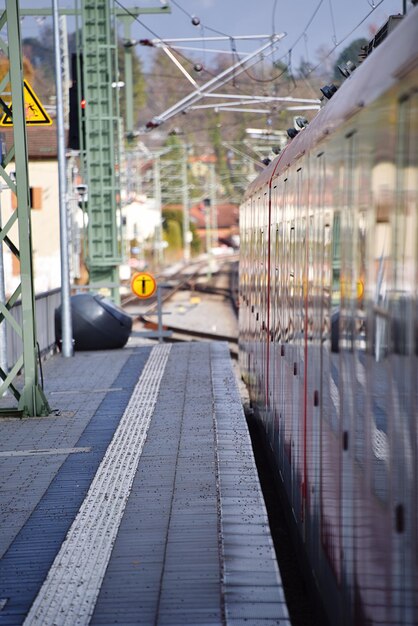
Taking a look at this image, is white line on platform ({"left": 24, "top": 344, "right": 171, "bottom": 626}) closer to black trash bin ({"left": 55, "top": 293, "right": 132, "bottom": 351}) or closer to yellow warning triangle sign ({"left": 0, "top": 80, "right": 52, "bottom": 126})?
yellow warning triangle sign ({"left": 0, "top": 80, "right": 52, "bottom": 126})

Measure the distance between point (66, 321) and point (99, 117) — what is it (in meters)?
7.22

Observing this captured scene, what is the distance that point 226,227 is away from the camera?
142250 millimetres

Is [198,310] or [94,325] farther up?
[94,325]

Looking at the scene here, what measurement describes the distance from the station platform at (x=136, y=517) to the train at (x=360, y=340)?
18.4 inches

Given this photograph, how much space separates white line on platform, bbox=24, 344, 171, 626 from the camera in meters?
5.72

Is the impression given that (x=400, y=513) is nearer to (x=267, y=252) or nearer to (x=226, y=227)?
(x=267, y=252)

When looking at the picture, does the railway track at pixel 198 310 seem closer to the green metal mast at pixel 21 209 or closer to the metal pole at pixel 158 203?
the metal pole at pixel 158 203

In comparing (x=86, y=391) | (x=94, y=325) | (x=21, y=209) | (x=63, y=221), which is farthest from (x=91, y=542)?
(x=94, y=325)

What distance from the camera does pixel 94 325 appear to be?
68.4 feet

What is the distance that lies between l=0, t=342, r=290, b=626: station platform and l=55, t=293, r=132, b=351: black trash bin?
699 centimetres

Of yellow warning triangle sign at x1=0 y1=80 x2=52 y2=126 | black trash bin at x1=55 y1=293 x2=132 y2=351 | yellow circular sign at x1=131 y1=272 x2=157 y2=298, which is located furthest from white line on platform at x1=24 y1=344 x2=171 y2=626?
yellow circular sign at x1=131 y1=272 x2=157 y2=298

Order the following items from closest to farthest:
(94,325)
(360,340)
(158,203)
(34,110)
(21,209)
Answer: (360,340) → (21,209) → (34,110) → (94,325) → (158,203)

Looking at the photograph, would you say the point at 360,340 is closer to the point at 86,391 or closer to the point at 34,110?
the point at 86,391

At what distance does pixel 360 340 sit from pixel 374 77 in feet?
3.23
